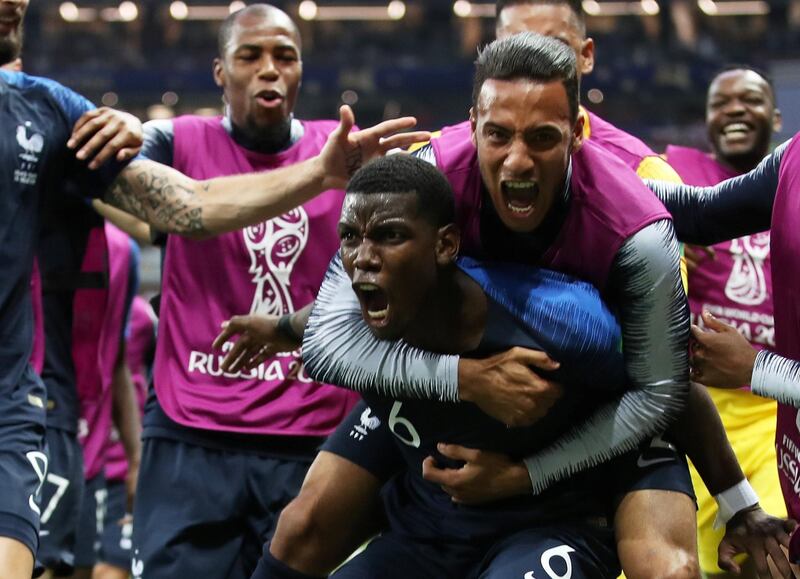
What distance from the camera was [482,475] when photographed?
315 cm

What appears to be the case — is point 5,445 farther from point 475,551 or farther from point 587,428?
point 587,428

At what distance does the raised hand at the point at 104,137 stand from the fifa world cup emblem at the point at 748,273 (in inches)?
102

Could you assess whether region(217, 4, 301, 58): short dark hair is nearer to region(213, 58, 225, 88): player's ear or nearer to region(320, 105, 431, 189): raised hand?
region(213, 58, 225, 88): player's ear

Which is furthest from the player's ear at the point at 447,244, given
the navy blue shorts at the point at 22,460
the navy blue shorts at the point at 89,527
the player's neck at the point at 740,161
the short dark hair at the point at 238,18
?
the navy blue shorts at the point at 89,527

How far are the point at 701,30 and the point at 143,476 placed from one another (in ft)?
81.3

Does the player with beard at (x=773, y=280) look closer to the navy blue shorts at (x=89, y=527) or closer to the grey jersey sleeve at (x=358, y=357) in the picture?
the grey jersey sleeve at (x=358, y=357)

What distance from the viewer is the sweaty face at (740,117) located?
5.57 m

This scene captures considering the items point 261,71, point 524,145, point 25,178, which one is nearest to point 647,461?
point 524,145

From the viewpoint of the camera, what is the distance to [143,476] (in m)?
4.53

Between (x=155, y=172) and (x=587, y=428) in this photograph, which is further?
(x=155, y=172)

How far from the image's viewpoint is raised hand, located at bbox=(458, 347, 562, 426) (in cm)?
304

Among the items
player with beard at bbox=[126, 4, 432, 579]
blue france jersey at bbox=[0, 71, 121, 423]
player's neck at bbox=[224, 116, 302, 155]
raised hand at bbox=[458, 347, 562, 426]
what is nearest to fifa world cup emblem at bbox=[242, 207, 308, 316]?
player with beard at bbox=[126, 4, 432, 579]

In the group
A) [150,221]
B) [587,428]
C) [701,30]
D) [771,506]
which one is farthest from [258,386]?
[701,30]

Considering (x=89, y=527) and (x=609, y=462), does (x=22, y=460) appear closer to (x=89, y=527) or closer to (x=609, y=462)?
(x=609, y=462)
